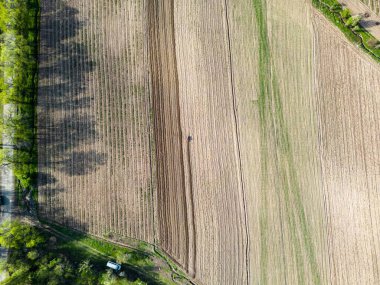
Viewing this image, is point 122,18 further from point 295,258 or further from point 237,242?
point 295,258

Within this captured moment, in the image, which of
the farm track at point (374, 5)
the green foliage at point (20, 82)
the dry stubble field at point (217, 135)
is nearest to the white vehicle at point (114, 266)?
the dry stubble field at point (217, 135)

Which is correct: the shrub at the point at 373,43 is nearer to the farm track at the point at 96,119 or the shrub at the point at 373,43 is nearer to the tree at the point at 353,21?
the tree at the point at 353,21

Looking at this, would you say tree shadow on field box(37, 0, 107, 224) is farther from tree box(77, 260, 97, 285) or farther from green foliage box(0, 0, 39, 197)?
tree box(77, 260, 97, 285)

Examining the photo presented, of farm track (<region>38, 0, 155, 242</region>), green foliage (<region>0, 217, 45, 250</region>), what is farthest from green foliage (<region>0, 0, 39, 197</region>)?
green foliage (<region>0, 217, 45, 250</region>)

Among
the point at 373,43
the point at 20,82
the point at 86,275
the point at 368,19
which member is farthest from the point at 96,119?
the point at 368,19

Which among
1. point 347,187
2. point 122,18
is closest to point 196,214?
point 347,187
